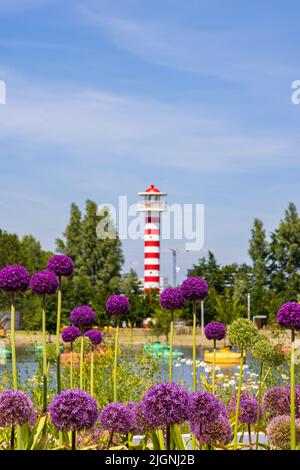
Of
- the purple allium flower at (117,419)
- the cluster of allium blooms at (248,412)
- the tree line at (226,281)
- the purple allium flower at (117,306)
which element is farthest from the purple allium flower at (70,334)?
the tree line at (226,281)

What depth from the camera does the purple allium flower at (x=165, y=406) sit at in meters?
4.37

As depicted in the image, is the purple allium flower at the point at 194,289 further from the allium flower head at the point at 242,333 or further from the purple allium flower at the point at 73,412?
Result: the purple allium flower at the point at 73,412

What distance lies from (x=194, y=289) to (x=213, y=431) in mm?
1307

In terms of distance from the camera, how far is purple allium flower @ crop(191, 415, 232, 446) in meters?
4.74

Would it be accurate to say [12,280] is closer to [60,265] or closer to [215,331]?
[60,265]

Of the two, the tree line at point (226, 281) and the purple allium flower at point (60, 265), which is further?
the tree line at point (226, 281)

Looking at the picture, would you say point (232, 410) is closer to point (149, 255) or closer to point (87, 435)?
point (87, 435)

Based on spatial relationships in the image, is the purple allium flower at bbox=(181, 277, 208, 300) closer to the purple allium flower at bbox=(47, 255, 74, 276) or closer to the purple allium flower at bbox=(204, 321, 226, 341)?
the purple allium flower at bbox=(204, 321, 226, 341)

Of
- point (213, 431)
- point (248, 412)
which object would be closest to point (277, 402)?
point (248, 412)

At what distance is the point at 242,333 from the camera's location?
5480mm

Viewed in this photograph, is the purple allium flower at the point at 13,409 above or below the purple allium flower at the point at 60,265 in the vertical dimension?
below

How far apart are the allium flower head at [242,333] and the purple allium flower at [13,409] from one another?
1.48 metres
